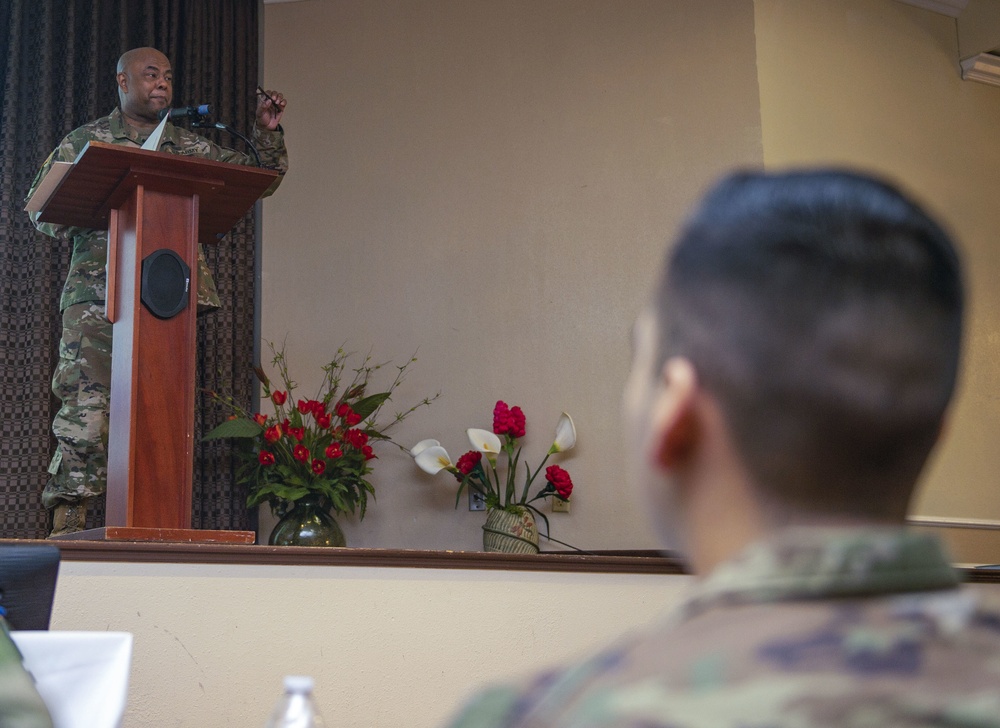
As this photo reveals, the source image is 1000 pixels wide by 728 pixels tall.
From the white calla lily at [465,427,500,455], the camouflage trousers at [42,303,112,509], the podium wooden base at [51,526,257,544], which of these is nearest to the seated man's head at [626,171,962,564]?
the podium wooden base at [51,526,257,544]

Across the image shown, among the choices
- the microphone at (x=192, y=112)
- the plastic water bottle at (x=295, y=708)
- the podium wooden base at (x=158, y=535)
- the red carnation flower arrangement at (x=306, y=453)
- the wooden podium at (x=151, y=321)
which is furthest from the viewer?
the red carnation flower arrangement at (x=306, y=453)

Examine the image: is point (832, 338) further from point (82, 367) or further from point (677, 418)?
point (82, 367)

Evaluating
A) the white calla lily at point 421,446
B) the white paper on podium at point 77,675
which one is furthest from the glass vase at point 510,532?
the white paper on podium at point 77,675

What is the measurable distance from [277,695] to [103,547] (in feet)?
1.53

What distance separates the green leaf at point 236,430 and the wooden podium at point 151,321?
33.1 inches

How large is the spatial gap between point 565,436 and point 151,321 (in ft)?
5.43

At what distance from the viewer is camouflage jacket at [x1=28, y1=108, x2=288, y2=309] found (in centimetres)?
327

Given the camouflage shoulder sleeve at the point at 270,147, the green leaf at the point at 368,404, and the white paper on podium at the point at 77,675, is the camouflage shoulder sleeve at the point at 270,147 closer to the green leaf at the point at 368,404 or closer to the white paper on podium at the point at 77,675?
the green leaf at the point at 368,404

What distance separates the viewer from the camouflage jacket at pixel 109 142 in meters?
3.27

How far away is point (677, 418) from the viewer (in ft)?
1.61

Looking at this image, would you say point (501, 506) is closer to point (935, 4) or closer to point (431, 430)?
point (431, 430)

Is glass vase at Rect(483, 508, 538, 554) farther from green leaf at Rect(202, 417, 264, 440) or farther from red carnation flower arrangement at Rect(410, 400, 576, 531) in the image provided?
green leaf at Rect(202, 417, 264, 440)

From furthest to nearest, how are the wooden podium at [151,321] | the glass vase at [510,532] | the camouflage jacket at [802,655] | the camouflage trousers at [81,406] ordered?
the glass vase at [510,532], the camouflage trousers at [81,406], the wooden podium at [151,321], the camouflage jacket at [802,655]

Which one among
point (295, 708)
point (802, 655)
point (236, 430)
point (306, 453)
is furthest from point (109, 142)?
point (802, 655)
